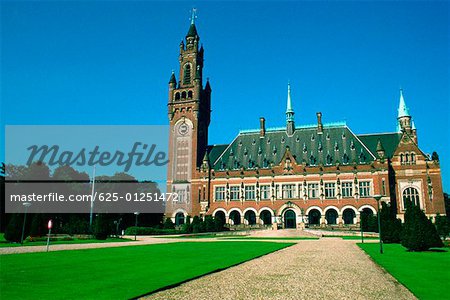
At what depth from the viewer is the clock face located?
254 feet

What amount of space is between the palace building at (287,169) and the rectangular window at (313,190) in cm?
25

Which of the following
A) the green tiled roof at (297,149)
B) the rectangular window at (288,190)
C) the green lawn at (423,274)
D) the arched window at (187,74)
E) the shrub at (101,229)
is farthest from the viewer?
the arched window at (187,74)

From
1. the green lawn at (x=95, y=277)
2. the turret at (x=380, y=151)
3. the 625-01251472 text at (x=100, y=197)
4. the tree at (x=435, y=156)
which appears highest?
the turret at (x=380, y=151)

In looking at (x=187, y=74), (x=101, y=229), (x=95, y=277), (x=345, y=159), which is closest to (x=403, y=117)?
(x=345, y=159)

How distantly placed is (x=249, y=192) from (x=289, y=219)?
9.40m

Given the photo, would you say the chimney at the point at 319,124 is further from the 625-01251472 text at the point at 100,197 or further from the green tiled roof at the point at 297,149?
the 625-01251472 text at the point at 100,197

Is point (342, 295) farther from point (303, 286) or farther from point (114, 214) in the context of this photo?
point (114, 214)

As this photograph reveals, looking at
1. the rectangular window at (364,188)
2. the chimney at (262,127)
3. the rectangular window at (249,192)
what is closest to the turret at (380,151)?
the rectangular window at (364,188)

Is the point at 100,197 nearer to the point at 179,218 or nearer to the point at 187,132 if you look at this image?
the point at 179,218

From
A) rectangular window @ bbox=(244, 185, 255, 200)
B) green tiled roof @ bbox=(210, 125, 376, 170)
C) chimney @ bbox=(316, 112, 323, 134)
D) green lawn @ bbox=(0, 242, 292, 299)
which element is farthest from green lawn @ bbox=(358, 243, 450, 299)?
chimney @ bbox=(316, 112, 323, 134)

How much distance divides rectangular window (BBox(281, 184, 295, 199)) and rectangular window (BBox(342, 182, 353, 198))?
9.16 metres

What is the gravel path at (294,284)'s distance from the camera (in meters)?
10.2

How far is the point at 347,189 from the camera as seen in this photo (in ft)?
215

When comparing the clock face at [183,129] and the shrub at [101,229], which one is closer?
the shrub at [101,229]
